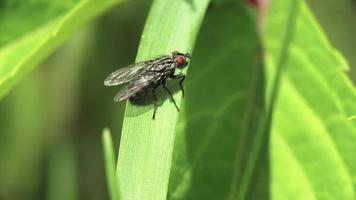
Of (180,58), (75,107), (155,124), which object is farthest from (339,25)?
(155,124)

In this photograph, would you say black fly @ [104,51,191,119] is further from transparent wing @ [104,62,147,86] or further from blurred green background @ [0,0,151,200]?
blurred green background @ [0,0,151,200]

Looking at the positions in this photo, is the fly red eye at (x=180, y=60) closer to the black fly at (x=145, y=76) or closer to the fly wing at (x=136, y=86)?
the black fly at (x=145, y=76)

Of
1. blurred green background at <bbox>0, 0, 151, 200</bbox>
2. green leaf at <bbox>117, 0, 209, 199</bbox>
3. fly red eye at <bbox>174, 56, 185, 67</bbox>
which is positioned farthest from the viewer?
blurred green background at <bbox>0, 0, 151, 200</bbox>

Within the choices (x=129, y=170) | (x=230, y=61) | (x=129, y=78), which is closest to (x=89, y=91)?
(x=129, y=78)

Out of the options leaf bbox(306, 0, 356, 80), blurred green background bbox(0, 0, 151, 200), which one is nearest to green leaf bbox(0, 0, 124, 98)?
blurred green background bbox(0, 0, 151, 200)

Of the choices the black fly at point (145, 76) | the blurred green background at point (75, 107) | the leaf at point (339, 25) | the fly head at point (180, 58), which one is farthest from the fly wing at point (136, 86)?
the leaf at point (339, 25)

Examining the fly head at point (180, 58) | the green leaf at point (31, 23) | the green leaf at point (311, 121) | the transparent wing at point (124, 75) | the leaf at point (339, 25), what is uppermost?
the leaf at point (339, 25)
